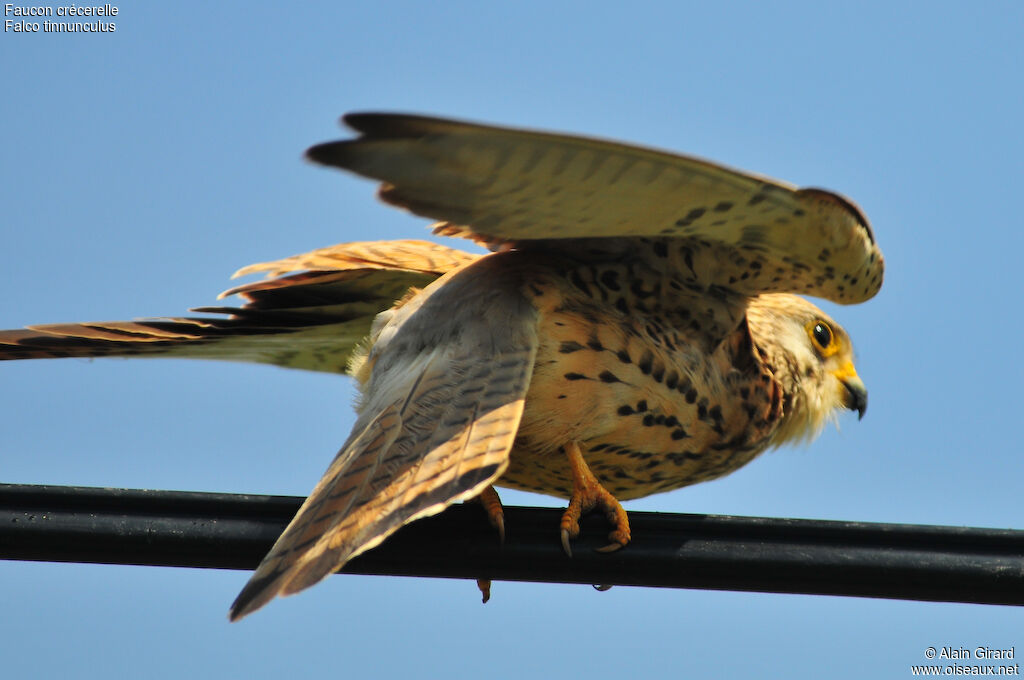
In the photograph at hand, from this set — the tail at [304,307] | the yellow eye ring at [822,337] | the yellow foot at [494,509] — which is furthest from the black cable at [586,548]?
the yellow eye ring at [822,337]

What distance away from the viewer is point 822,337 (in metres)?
4.55

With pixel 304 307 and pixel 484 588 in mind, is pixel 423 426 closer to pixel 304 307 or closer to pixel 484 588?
pixel 484 588

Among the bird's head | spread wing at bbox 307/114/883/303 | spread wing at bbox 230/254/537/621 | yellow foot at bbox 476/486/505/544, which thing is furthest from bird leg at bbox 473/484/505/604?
the bird's head

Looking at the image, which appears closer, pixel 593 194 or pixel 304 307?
pixel 593 194

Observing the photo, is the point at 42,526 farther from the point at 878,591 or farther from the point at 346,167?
the point at 878,591

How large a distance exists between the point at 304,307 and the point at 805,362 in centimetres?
181

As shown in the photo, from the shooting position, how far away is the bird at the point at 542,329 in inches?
105

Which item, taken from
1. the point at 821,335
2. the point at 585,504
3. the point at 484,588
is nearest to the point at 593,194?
the point at 585,504

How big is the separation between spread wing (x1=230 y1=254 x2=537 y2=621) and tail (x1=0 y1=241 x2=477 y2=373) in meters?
0.40

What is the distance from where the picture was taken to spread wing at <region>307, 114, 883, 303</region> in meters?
2.46

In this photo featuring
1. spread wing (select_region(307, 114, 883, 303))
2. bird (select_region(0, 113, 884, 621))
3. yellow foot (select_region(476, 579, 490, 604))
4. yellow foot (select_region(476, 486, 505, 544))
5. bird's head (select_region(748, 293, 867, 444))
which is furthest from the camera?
bird's head (select_region(748, 293, 867, 444))

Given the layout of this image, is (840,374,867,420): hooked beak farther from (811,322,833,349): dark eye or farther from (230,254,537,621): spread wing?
(230,254,537,621): spread wing

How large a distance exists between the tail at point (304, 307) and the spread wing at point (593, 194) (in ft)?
2.07

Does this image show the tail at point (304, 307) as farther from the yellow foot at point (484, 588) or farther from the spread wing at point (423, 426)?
the yellow foot at point (484, 588)
